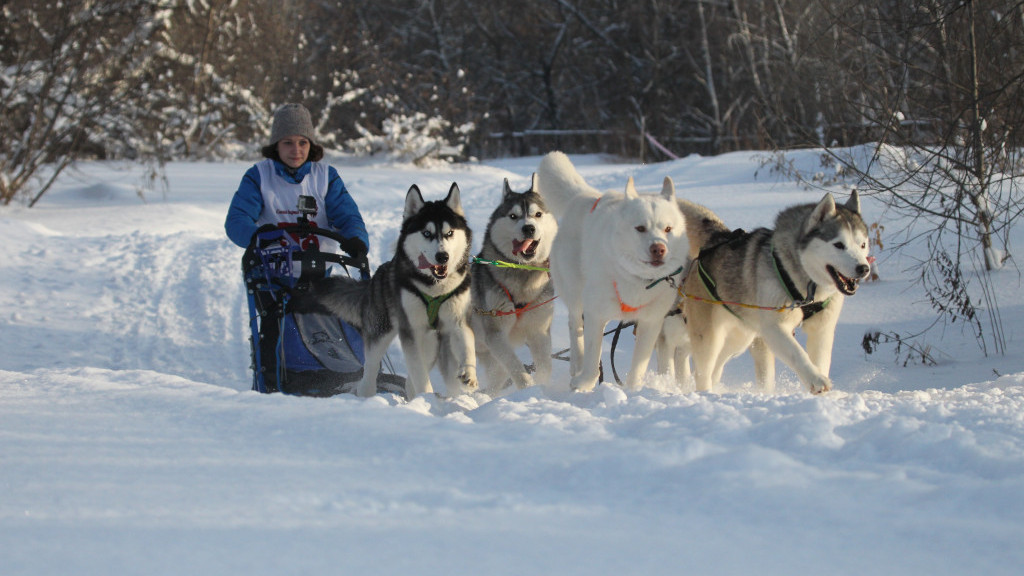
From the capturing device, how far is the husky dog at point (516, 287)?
4379mm

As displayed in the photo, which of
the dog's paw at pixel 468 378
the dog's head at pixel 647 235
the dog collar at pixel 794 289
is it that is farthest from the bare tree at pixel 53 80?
the dog collar at pixel 794 289

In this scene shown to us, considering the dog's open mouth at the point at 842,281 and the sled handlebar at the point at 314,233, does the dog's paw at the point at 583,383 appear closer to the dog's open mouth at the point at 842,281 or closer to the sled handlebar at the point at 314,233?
the dog's open mouth at the point at 842,281

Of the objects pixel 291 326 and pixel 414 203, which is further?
pixel 291 326

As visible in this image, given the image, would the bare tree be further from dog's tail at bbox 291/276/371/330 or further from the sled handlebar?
dog's tail at bbox 291/276/371/330

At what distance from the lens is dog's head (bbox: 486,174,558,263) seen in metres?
4.37

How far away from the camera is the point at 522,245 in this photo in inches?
173

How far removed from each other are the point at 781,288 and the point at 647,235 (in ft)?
1.98

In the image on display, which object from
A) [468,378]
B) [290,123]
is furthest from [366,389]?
[290,123]

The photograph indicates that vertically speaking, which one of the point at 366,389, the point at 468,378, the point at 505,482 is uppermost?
the point at 505,482

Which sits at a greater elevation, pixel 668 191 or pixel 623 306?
pixel 668 191

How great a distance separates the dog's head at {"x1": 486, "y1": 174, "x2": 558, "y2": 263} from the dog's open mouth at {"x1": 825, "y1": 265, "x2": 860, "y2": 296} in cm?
147

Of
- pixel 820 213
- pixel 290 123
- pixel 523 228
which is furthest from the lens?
pixel 290 123

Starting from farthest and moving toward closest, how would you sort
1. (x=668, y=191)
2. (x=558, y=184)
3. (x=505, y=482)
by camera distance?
(x=558, y=184) < (x=668, y=191) < (x=505, y=482)

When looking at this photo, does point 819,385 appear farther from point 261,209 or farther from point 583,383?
point 261,209
